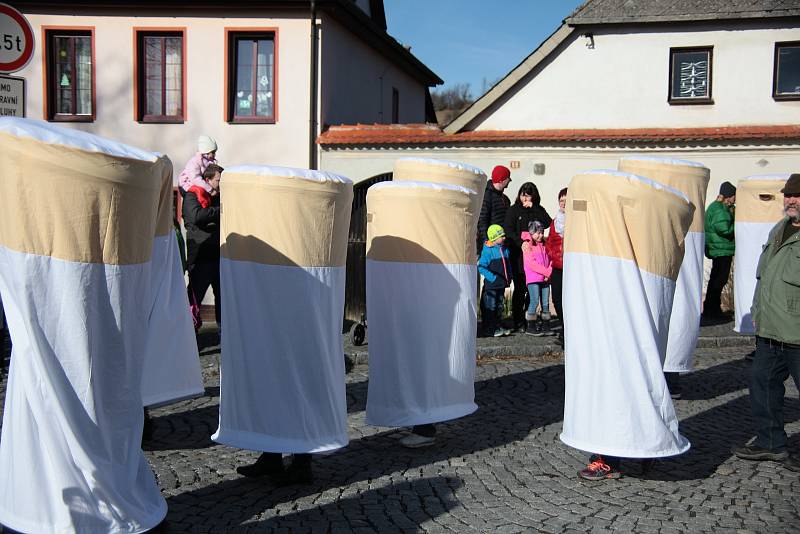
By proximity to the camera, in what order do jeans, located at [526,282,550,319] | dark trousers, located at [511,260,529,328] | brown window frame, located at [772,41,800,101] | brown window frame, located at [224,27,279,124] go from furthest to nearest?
brown window frame, located at [224,27,279,124] → brown window frame, located at [772,41,800,101] → dark trousers, located at [511,260,529,328] → jeans, located at [526,282,550,319]

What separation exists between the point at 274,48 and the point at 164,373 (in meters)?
13.0

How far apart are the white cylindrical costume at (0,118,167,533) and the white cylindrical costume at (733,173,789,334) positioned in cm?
857

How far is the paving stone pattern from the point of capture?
5.18 meters

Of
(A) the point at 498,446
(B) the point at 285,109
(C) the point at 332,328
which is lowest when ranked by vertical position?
(A) the point at 498,446

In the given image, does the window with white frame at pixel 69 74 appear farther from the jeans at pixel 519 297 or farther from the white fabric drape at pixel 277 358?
the white fabric drape at pixel 277 358

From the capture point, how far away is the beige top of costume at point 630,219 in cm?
571

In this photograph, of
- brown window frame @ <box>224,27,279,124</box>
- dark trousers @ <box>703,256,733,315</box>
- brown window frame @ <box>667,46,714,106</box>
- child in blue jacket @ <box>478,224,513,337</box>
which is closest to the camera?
child in blue jacket @ <box>478,224,513,337</box>

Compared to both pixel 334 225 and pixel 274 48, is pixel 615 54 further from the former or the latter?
pixel 334 225

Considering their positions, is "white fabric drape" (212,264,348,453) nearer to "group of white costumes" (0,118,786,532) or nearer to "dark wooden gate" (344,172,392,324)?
"group of white costumes" (0,118,786,532)

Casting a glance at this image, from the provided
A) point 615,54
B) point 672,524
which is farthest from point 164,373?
point 615,54

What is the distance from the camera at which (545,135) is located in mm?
17344

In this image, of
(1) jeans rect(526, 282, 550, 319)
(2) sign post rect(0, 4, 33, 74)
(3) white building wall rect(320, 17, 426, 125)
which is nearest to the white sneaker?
(2) sign post rect(0, 4, 33, 74)

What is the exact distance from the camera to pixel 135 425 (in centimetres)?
435

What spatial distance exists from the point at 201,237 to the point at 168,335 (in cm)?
334
